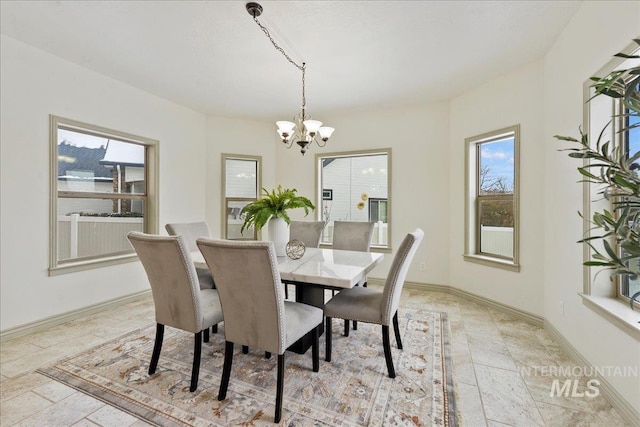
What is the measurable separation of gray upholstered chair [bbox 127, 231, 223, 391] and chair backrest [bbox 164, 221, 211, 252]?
997 millimetres

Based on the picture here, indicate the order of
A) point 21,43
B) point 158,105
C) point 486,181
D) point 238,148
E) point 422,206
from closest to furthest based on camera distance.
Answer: point 21,43 < point 486,181 < point 158,105 < point 422,206 < point 238,148

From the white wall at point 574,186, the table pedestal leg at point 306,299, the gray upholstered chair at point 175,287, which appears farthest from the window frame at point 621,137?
the gray upholstered chair at point 175,287

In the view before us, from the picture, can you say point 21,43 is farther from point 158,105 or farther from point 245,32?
point 245,32

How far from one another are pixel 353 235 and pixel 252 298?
1836 millimetres

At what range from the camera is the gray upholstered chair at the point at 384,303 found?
202 cm

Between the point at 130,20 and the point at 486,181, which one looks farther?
the point at 486,181

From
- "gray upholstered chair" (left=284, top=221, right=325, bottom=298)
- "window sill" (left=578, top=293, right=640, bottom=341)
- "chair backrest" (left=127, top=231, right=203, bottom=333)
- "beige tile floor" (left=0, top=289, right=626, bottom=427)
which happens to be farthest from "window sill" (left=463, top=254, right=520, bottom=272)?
"chair backrest" (left=127, top=231, right=203, bottom=333)

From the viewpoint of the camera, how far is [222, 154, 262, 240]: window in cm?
495

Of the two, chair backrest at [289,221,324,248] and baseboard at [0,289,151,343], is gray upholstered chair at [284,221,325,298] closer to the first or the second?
chair backrest at [289,221,324,248]

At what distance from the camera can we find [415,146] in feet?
14.1

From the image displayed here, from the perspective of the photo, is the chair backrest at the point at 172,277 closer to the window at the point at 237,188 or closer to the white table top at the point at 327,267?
the white table top at the point at 327,267

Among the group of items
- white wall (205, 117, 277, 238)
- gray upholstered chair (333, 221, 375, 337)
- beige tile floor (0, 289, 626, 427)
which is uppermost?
white wall (205, 117, 277, 238)

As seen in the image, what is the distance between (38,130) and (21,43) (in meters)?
0.77

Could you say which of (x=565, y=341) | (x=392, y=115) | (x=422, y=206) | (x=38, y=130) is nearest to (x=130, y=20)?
A: (x=38, y=130)
